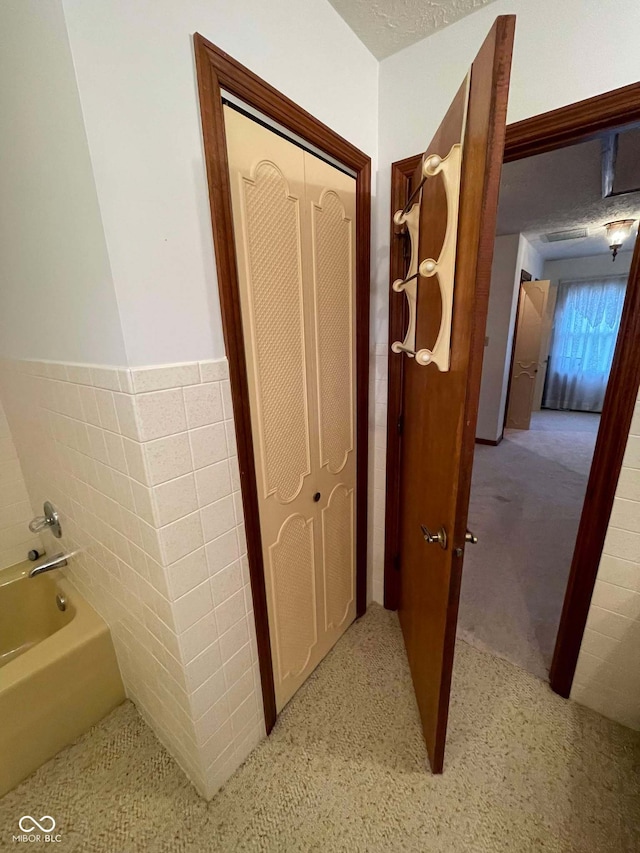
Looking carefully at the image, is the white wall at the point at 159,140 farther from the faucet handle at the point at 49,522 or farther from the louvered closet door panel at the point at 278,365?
the faucet handle at the point at 49,522

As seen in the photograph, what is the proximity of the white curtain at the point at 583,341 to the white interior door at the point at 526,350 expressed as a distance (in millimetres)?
1234

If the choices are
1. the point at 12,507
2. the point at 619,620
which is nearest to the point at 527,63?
the point at 619,620

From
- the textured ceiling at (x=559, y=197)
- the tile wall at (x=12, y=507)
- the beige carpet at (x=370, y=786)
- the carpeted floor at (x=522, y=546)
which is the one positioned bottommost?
the beige carpet at (x=370, y=786)

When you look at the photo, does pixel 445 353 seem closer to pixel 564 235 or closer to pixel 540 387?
pixel 564 235

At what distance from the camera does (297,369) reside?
1.10 metres

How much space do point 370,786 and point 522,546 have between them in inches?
71.4

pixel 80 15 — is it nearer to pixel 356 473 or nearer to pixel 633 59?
pixel 633 59

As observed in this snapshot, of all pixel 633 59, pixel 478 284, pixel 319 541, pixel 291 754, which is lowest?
pixel 291 754

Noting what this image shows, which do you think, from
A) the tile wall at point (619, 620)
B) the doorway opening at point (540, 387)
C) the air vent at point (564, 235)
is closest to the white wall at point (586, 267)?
the doorway opening at point (540, 387)

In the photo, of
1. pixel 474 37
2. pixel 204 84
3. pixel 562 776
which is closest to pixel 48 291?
pixel 204 84

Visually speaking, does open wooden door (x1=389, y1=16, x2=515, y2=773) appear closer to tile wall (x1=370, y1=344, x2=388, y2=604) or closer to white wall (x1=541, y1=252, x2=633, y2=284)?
tile wall (x1=370, y1=344, x2=388, y2=604)

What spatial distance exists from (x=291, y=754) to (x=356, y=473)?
1.07 meters

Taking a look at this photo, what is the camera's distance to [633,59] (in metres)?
0.87

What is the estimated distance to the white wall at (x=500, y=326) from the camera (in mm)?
3844
